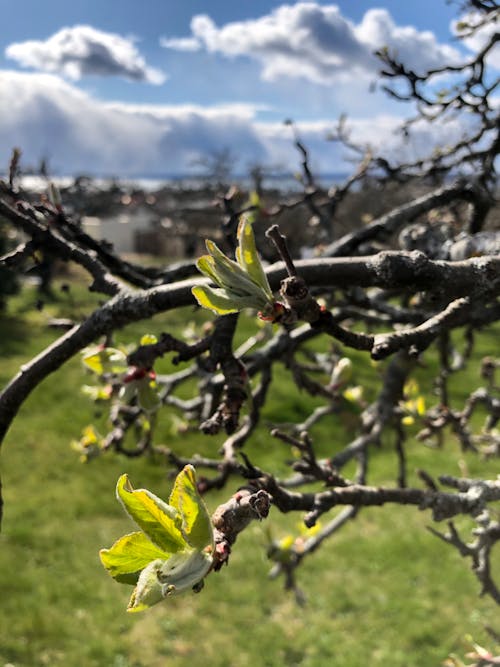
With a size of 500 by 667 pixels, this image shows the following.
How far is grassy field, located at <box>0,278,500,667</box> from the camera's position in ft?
19.3

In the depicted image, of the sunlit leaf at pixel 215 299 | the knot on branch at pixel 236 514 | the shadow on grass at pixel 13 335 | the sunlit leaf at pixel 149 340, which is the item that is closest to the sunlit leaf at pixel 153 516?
the knot on branch at pixel 236 514

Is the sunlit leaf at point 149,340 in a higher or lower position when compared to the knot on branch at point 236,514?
higher

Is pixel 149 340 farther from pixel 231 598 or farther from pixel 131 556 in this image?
pixel 231 598

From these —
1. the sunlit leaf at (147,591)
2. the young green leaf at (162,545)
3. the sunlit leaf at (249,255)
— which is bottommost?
the sunlit leaf at (147,591)

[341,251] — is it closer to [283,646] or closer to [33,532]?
[283,646]

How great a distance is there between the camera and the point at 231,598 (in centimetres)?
671

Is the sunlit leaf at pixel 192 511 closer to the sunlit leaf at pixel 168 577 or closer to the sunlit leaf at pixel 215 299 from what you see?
the sunlit leaf at pixel 168 577

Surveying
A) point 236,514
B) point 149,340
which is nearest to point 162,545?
point 236,514

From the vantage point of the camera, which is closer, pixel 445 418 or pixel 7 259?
pixel 7 259

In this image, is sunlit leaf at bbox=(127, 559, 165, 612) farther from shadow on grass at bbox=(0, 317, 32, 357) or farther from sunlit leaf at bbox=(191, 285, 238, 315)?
shadow on grass at bbox=(0, 317, 32, 357)

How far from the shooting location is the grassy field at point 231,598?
19.3 feet

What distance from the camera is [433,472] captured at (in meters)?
9.27

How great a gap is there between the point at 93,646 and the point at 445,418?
4472 millimetres

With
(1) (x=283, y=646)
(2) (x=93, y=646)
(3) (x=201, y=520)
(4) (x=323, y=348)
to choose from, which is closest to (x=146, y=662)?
(2) (x=93, y=646)
